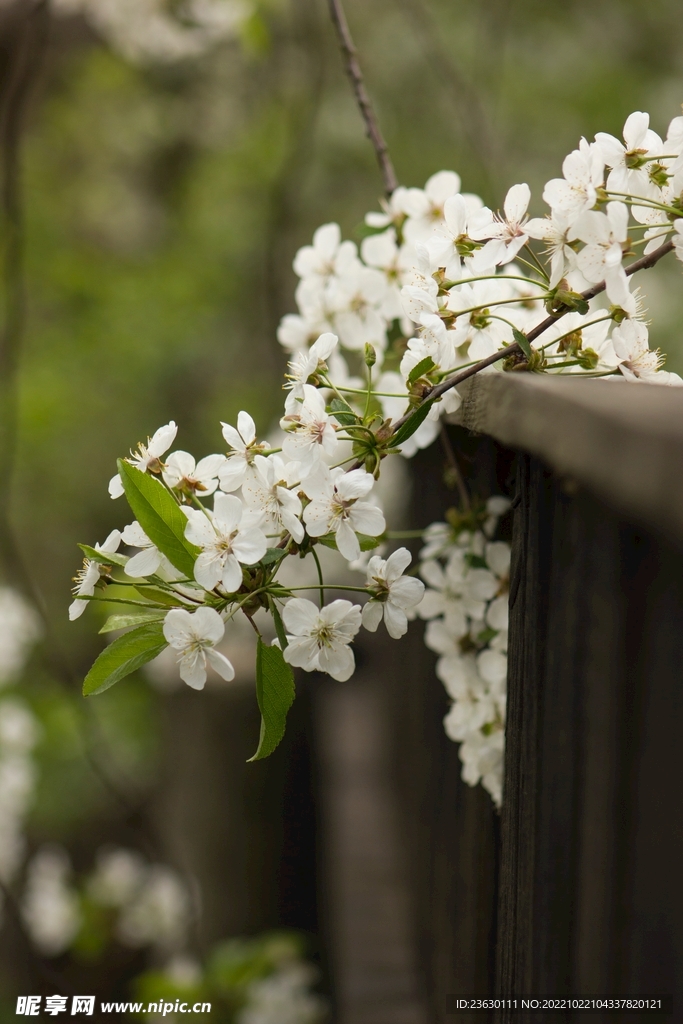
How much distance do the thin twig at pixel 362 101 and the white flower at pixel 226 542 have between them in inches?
20.6

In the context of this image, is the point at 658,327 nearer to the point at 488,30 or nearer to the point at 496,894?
the point at 488,30

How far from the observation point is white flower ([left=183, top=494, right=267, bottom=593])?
51cm

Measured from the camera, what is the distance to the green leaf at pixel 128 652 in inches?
21.4

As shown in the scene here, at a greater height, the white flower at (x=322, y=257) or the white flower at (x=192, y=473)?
the white flower at (x=322, y=257)

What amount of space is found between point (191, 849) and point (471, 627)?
2370 mm

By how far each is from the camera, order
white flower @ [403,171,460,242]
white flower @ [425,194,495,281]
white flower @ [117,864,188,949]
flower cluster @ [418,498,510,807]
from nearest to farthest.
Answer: white flower @ [425,194,495,281], flower cluster @ [418,498,510,807], white flower @ [403,171,460,242], white flower @ [117,864,188,949]

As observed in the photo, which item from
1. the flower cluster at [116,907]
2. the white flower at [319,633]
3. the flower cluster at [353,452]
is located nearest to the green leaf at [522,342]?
the flower cluster at [353,452]

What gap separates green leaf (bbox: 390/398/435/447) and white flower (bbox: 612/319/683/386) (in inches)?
5.6

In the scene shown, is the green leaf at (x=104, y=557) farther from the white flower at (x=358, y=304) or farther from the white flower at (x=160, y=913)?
the white flower at (x=160, y=913)

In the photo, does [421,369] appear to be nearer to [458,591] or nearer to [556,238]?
[556,238]

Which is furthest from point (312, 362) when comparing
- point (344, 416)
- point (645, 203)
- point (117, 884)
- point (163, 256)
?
point (163, 256)

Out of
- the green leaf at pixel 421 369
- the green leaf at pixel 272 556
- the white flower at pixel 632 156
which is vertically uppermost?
the white flower at pixel 632 156

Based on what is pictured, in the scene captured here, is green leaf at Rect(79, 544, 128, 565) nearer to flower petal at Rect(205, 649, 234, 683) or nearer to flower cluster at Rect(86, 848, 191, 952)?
flower petal at Rect(205, 649, 234, 683)

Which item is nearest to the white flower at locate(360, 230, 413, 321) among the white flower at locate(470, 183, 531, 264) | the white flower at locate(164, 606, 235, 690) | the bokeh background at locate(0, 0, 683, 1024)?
the white flower at locate(470, 183, 531, 264)
